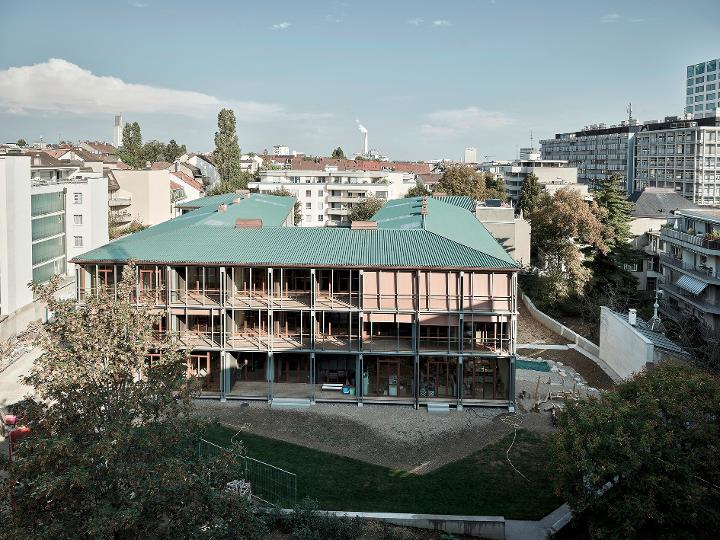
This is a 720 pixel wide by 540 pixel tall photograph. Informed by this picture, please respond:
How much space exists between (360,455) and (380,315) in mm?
7645

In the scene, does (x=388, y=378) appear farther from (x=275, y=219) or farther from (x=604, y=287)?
(x=604, y=287)

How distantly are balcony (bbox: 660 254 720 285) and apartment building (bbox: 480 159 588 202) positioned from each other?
3563cm

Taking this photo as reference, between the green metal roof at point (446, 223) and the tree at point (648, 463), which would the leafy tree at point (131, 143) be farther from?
the tree at point (648, 463)

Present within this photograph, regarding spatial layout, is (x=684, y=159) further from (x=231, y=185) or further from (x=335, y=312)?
(x=335, y=312)

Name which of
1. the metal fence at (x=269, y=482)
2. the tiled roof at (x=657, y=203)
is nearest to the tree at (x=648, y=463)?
the metal fence at (x=269, y=482)

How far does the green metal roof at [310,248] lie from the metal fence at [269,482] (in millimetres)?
10501

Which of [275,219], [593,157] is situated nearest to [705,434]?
[275,219]

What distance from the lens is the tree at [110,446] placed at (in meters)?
13.1

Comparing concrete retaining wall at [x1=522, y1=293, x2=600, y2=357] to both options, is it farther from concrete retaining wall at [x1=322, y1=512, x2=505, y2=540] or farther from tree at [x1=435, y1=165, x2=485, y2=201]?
tree at [x1=435, y1=165, x2=485, y2=201]

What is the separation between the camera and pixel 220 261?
1277 inches

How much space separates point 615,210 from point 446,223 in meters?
24.7

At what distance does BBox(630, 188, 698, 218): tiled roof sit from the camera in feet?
225

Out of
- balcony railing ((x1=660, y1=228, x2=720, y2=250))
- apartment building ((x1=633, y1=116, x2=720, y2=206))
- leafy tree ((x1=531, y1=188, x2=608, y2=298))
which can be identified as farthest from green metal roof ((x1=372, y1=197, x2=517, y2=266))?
apartment building ((x1=633, y1=116, x2=720, y2=206))

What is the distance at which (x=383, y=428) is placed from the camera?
29719 mm
